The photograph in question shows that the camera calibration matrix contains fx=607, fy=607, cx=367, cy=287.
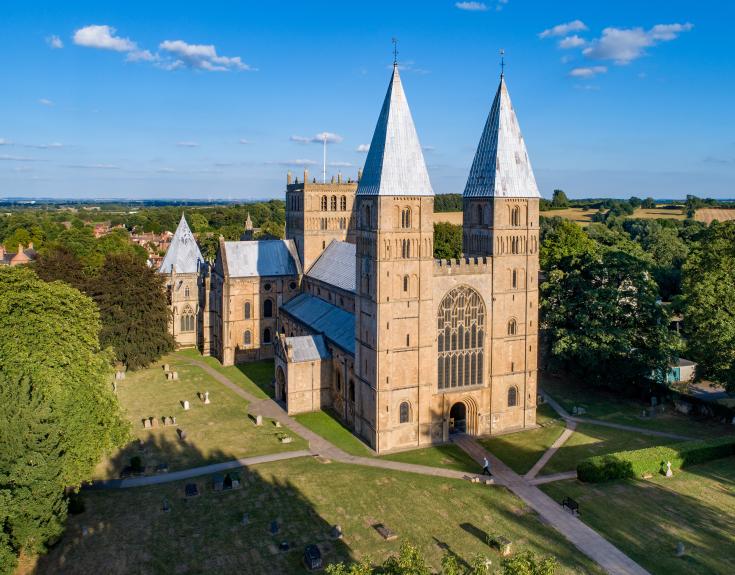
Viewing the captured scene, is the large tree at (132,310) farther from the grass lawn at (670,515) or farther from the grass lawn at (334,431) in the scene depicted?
the grass lawn at (670,515)

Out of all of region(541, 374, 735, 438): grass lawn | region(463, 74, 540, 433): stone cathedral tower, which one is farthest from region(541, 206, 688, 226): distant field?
region(463, 74, 540, 433): stone cathedral tower

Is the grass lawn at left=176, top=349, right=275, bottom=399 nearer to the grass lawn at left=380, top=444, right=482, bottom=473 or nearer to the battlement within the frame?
the grass lawn at left=380, top=444, right=482, bottom=473

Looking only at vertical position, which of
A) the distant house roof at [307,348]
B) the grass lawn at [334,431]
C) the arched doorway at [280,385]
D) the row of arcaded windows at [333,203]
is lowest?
the grass lawn at [334,431]

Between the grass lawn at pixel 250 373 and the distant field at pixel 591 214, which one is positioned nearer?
the grass lawn at pixel 250 373

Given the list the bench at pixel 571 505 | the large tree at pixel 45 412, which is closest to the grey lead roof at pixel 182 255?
the large tree at pixel 45 412

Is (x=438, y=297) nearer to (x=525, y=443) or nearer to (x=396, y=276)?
(x=396, y=276)
